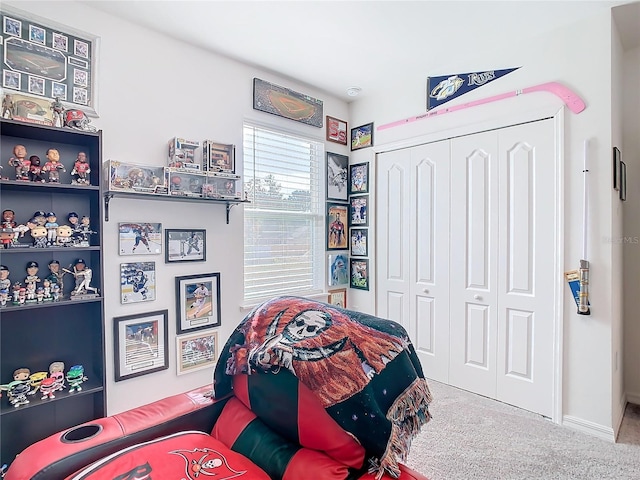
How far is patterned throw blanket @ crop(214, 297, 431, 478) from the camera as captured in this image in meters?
1.02

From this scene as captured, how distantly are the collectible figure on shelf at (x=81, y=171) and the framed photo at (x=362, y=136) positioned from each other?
7.81 ft

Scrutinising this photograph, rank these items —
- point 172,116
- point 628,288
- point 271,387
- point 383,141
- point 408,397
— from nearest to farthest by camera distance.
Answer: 1. point 408,397
2. point 271,387
3. point 172,116
4. point 628,288
5. point 383,141

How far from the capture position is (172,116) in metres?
2.40

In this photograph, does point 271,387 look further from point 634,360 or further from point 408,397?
point 634,360

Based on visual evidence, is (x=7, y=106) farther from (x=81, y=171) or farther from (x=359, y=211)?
(x=359, y=211)

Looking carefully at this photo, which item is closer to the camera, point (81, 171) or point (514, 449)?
point (81, 171)

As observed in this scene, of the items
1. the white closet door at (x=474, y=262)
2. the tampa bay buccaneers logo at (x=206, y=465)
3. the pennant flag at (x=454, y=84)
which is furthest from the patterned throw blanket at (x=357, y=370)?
the pennant flag at (x=454, y=84)

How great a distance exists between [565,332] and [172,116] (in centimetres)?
299

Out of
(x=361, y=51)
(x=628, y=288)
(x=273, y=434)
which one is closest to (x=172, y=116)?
(x=361, y=51)

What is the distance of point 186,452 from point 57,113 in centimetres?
174

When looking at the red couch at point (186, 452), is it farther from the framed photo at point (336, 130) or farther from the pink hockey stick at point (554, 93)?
the framed photo at point (336, 130)

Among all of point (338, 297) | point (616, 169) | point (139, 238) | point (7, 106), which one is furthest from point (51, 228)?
point (616, 169)

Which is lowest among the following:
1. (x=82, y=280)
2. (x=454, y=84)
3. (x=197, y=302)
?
(x=197, y=302)

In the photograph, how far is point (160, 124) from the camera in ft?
7.70
